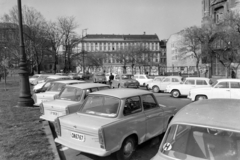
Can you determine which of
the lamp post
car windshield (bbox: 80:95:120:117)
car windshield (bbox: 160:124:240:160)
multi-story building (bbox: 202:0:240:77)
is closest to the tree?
multi-story building (bbox: 202:0:240:77)

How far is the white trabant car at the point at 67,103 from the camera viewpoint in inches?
248

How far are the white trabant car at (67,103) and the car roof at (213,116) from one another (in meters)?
4.17

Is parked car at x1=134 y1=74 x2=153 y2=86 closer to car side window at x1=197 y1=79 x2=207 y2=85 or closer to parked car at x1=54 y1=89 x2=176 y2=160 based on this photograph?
car side window at x1=197 y1=79 x2=207 y2=85

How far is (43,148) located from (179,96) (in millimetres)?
13089

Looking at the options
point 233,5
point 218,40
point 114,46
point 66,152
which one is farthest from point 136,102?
point 114,46

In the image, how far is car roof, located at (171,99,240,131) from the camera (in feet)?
7.94

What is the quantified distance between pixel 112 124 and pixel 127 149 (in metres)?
0.77

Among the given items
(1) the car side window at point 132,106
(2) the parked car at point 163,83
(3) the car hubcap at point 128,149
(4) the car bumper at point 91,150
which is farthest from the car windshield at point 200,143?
(2) the parked car at point 163,83

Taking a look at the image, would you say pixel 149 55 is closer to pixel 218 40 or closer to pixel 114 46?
pixel 218 40

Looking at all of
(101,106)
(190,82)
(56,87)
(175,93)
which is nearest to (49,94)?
(56,87)

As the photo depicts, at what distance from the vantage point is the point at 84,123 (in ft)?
14.0

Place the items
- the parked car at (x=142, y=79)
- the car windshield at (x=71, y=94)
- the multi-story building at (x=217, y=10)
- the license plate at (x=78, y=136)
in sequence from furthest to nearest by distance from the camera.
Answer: the multi-story building at (x=217, y=10) < the parked car at (x=142, y=79) < the car windshield at (x=71, y=94) < the license plate at (x=78, y=136)

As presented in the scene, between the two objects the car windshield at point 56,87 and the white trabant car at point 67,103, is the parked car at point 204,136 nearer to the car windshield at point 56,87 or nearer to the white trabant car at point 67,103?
the white trabant car at point 67,103

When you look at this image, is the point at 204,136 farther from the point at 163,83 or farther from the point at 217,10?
the point at 217,10
